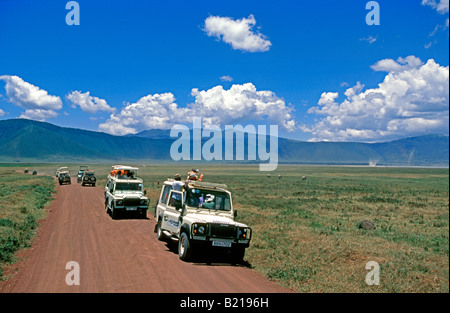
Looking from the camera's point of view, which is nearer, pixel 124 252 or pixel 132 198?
pixel 124 252

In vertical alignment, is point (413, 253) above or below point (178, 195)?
below

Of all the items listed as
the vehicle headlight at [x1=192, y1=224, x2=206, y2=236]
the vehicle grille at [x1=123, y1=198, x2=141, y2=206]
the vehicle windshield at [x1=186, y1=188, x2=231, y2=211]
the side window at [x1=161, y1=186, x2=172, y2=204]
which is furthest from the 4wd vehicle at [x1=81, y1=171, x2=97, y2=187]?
the vehicle headlight at [x1=192, y1=224, x2=206, y2=236]

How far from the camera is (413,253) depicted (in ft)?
43.6

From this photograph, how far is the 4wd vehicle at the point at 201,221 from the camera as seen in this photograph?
11.8 metres

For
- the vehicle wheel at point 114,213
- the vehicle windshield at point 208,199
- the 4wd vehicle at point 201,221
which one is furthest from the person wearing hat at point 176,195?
the vehicle wheel at point 114,213

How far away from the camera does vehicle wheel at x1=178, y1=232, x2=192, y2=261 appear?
11844 millimetres

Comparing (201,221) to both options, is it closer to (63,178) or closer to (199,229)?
(199,229)

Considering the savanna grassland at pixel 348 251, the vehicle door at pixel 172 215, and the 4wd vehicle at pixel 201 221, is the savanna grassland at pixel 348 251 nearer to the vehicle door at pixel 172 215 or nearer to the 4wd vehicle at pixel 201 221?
the 4wd vehicle at pixel 201 221

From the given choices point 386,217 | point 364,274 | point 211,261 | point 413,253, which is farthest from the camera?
point 386,217

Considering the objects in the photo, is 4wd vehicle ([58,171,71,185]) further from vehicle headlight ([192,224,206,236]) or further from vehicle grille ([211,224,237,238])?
vehicle grille ([211,224,237,238])

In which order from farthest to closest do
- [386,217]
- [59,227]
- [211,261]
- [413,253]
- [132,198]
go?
1. [386,217]
2. [132,198]
3. [59,227]
4. [413,253]
5. [211,261]

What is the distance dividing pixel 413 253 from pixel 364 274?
372 centimetres
